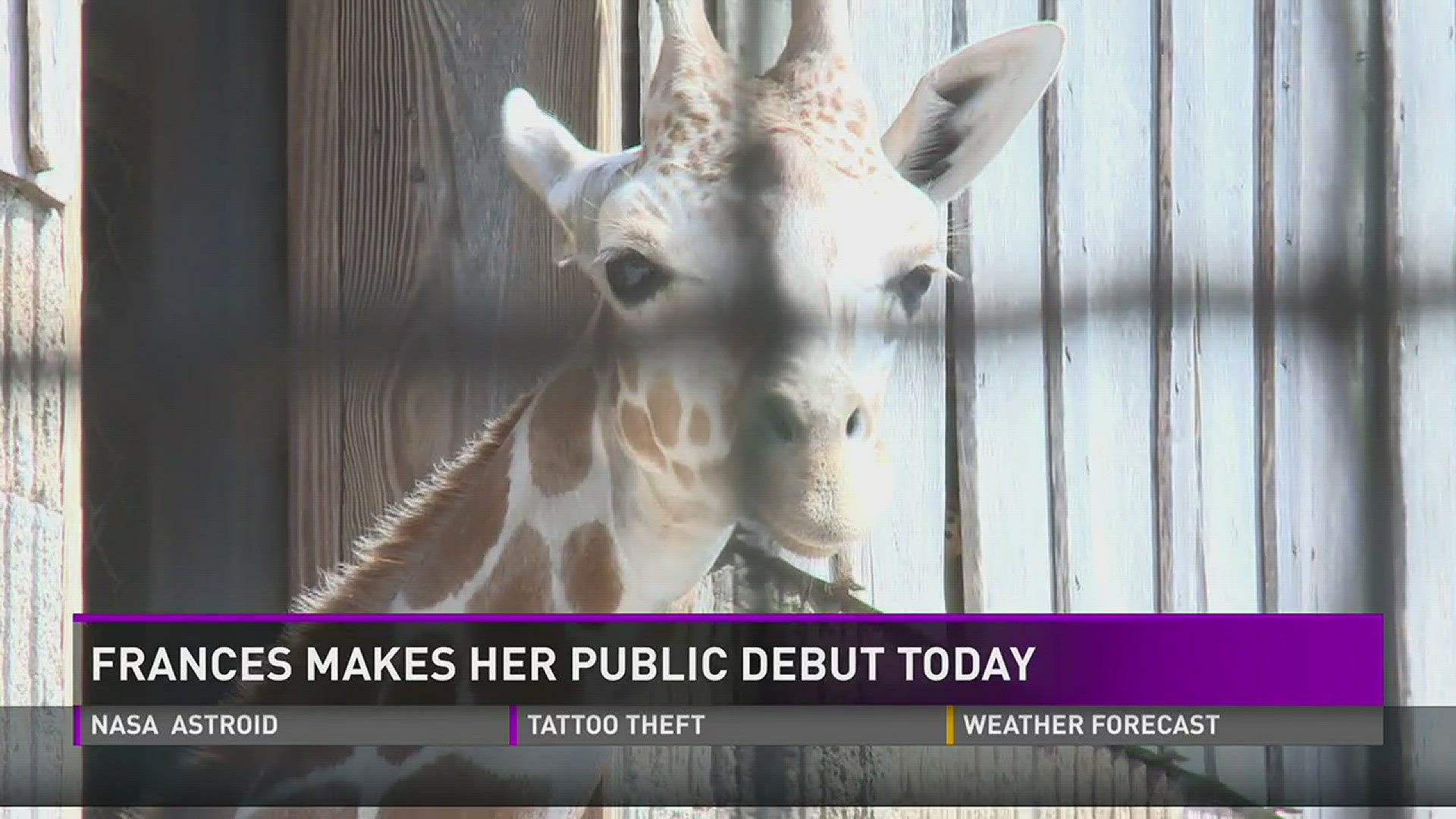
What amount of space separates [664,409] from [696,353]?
0.07 meters

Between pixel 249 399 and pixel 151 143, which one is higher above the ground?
pixel 151 143

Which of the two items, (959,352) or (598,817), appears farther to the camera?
(598,817)

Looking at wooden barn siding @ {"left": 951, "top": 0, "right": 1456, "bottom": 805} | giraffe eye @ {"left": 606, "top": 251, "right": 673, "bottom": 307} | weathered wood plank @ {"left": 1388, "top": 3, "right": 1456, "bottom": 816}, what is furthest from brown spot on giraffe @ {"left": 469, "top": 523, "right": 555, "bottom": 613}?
weathered wood plank @ {"left": 1388, "top": 3, "right": 1456, "bottom": 816}

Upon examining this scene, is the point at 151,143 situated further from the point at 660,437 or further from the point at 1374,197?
the point at 1374,197

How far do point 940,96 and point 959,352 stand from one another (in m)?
0.24

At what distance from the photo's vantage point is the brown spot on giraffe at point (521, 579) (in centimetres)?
149

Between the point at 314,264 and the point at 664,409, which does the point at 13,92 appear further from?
the point at 664,409

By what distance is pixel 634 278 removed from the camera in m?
1.41

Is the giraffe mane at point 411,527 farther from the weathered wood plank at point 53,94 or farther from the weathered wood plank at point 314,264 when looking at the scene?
the weathered wood plank at point 53,94

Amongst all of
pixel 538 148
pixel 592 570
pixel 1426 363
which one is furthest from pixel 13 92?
pixel 1426 363

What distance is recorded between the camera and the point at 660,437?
1398 mm

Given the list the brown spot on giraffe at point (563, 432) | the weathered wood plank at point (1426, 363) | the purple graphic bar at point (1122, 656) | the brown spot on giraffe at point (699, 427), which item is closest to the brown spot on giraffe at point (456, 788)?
the purple graphic bar at point (1122, 656)

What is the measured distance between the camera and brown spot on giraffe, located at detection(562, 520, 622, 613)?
1472 mm

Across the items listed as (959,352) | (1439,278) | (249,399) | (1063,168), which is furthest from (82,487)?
(1439,278)
